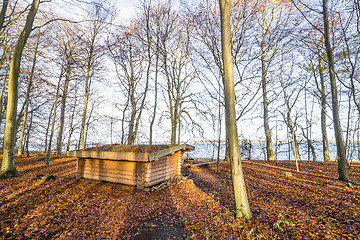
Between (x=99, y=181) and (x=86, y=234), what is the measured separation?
3731 millimetres

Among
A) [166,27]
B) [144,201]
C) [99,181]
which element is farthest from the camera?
[166,27]

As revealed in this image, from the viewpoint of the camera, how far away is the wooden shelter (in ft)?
20.4

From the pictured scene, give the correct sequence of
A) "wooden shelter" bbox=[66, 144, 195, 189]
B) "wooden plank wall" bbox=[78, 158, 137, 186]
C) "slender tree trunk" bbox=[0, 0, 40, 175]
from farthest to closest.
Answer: "slender tree trunk" bbox=[0, 0, 40, 175]
"wooden plank wall" bbox=[78, 158, 137, 186]
"wooden shelter" bbox=[66, 144, 195, 189]

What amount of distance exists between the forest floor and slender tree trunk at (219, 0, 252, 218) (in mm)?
361

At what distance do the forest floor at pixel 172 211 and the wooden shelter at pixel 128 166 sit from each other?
1.31 feet

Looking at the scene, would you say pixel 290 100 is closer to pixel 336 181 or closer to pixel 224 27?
pixel 336 181

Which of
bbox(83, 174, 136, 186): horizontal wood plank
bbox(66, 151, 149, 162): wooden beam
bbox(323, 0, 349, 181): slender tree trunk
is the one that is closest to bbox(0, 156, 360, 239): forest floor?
bbox(83, 174, 136, 186): horizontal wood plank

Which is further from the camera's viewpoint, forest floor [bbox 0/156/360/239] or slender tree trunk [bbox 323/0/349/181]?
slender tree trunk [bbox 323/0/349/181]

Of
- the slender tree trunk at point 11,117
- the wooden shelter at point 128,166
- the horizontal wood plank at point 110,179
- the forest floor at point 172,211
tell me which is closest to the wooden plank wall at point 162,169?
the wooden shelter at point 128,166

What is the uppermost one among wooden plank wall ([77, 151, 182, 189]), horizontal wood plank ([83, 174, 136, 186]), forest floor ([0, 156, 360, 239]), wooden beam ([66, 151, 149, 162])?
wooden beam ([66, 151, 149, 162])

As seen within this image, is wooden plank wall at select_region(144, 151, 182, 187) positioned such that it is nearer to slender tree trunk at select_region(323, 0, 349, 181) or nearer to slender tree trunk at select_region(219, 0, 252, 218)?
slender tree trunk at select_region(219, 0, 252, 218)

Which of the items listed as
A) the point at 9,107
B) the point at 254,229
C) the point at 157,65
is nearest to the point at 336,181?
the point at 254,229

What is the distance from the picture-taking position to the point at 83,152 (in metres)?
7.17

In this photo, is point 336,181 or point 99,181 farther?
point 99,181
